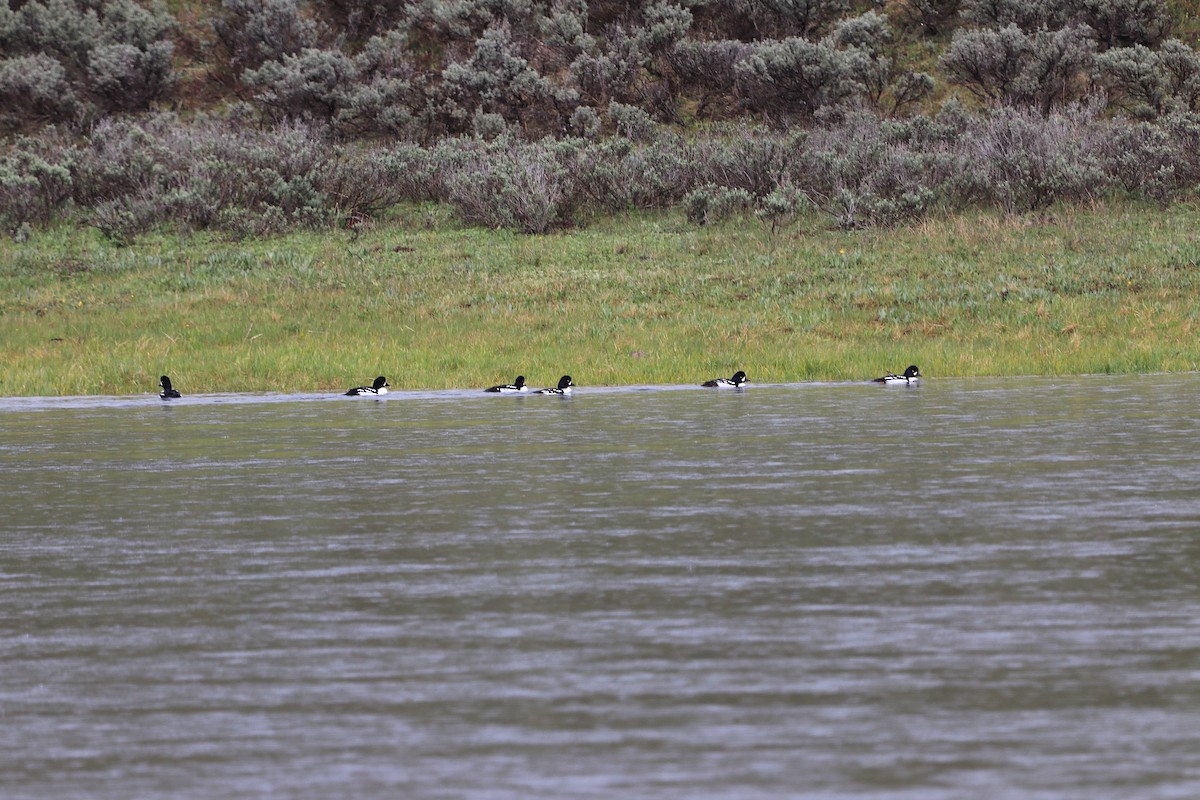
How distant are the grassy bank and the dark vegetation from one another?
73.1 inches

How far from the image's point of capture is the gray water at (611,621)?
21.5ft

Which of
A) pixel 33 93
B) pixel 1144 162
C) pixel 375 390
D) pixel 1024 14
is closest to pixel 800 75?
pixel 1024 14

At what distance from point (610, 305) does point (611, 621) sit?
2017cm

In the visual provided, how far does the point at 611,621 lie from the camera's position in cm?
892

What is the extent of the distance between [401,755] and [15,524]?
7.13 m

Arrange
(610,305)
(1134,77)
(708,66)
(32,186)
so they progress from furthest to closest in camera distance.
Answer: (708,66) → (1134,77) → (32,186) → (610,305)

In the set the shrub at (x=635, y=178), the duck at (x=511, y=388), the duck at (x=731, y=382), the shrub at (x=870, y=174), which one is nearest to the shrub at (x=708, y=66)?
the shrub at (x=870, y=174)

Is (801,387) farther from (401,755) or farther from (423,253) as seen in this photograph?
(401,755)

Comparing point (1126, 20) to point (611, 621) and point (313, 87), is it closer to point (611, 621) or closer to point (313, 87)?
point (313, 87)

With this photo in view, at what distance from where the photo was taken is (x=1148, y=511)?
12242 mm

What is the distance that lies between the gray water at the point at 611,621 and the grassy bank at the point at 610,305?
814 centimetres

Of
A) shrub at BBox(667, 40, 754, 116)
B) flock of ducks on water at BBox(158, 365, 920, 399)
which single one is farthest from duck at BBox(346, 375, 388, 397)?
shrub at BBox(667, 40, 754, 116)

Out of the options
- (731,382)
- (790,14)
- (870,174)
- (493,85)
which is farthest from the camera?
(790,14)

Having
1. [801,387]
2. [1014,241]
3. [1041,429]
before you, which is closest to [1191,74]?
[1014,241]
